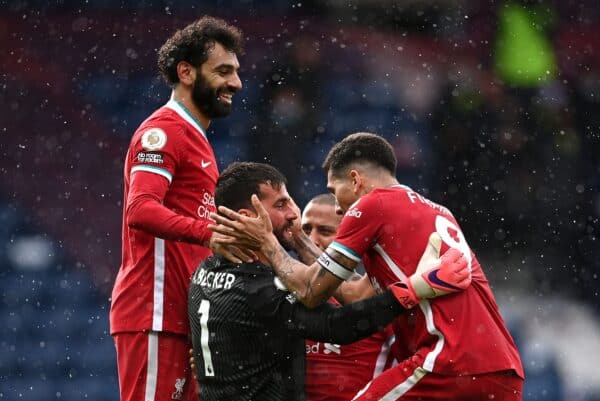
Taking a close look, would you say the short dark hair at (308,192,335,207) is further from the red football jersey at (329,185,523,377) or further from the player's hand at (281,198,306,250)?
the red football jersey at (329,185,523,377)

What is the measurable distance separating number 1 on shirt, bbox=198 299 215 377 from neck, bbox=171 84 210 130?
904mm

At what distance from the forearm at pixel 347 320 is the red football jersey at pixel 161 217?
520 mm

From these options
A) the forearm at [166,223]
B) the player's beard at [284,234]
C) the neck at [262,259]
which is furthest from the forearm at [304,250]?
the forearm at [166,223]

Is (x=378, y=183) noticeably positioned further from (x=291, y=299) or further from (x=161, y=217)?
(x=161, y=217)

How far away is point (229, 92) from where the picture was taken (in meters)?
4.05

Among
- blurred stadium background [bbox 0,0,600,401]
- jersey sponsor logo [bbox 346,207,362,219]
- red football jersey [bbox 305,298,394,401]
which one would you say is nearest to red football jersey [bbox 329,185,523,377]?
jersey sponsor logo [bbox 346,207,362,219]

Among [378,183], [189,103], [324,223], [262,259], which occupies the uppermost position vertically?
[189,103]

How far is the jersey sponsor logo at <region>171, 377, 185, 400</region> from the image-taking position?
367 cm

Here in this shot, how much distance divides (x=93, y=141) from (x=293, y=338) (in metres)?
7.11

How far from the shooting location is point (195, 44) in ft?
13.4

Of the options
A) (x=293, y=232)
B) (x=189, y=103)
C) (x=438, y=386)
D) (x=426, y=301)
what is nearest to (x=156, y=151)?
(x=189, y=103)

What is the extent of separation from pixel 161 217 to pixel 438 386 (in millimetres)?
1141

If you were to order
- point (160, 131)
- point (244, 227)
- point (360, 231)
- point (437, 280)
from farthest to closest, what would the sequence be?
point (160, 131) → point (244, 227) → point (360, 231) → point (437, 280)

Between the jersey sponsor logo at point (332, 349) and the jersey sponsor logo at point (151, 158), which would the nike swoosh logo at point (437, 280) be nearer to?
the jersey sponsor logo at point (332, 349)
